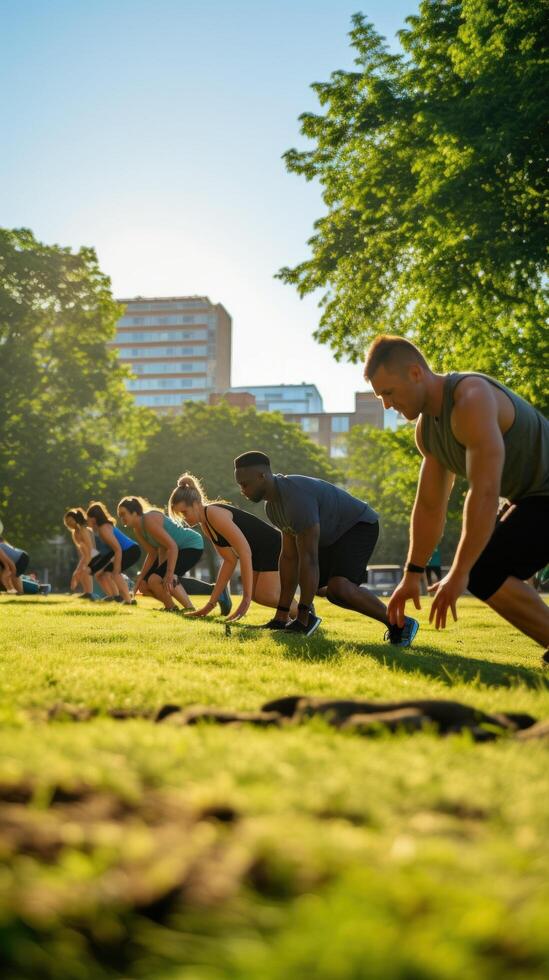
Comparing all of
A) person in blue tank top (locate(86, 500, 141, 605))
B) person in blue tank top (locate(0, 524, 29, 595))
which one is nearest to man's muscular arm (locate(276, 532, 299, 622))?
person in blue tank top (locate(86, 500, 141, 605))

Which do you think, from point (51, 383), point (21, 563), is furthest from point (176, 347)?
point (21, 563)

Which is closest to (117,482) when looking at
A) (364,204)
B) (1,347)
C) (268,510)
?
(1,347)

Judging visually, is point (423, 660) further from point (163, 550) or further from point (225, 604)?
point (163, 550)

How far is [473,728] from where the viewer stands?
2.86 metres

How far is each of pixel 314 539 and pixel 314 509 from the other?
1.03 ft

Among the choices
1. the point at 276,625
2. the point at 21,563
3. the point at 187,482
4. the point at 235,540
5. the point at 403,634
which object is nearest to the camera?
the point at 403,634

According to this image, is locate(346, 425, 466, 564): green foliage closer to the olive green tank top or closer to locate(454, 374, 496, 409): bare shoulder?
the olive green tank top

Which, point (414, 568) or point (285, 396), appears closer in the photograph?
point (414, 568)

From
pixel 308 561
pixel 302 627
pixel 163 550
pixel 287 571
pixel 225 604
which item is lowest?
pixel 225 604

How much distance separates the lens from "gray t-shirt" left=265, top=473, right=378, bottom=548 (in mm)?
9195

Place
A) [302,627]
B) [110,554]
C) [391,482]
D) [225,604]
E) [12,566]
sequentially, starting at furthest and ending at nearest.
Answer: [391,482] → [12,566] → [110,554] → [225,604] → [302,627]

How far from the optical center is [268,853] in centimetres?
151

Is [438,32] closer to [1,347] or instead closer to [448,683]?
[448,683]

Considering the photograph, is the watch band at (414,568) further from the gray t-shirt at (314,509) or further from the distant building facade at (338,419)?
the distant building facade at (338,419)
